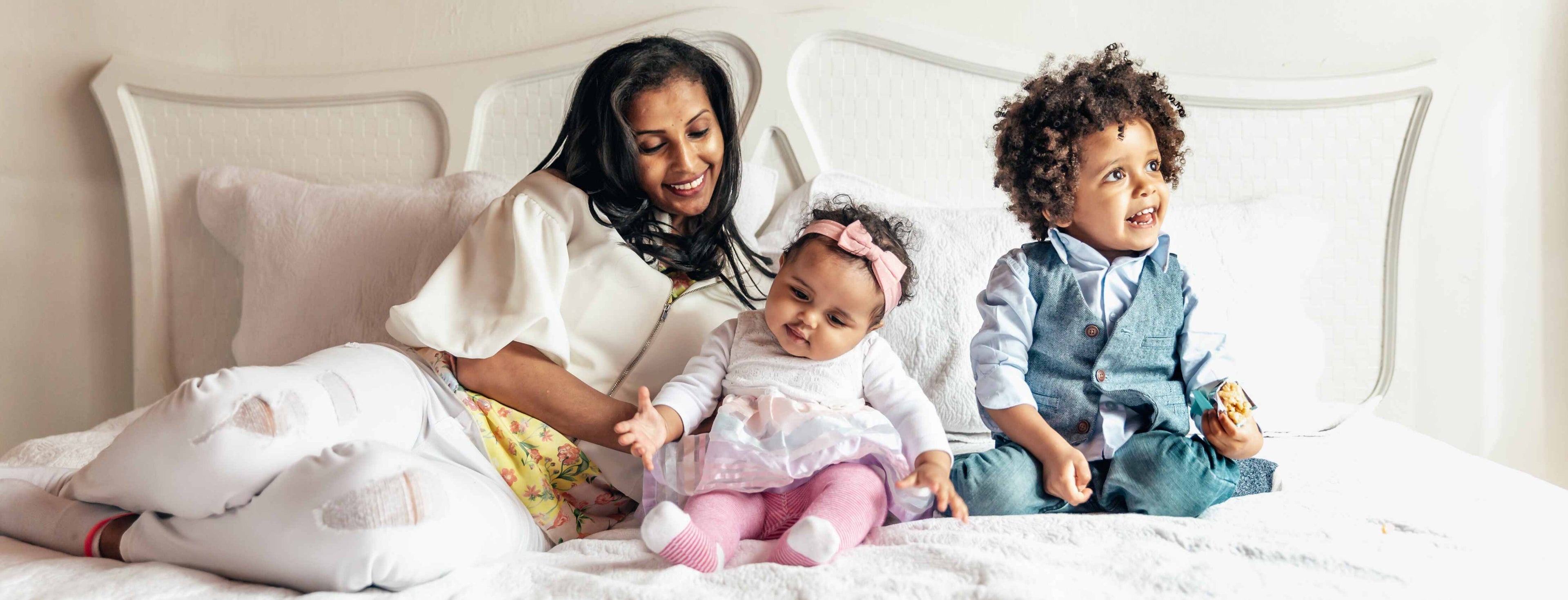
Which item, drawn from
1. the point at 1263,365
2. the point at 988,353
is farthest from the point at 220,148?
the point at 1263,365

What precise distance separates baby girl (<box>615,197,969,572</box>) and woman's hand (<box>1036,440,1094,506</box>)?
12 centimetres

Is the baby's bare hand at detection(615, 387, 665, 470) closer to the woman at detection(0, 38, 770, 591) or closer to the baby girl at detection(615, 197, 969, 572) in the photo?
the baby girl at detection(615, 197, 969, 572)

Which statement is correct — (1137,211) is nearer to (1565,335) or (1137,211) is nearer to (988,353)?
(988,353)

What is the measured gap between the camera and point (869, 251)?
1074 millimetres

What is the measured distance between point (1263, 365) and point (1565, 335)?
82 centimetres

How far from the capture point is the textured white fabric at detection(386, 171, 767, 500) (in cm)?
108

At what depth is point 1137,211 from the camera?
3.58 feet

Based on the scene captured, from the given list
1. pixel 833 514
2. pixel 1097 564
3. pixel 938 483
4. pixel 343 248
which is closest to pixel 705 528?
pixel 833 514

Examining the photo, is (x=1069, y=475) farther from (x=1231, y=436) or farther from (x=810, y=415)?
(x=810, y=415)

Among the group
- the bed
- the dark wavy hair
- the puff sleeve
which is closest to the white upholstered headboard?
the bed

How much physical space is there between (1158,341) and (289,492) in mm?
940

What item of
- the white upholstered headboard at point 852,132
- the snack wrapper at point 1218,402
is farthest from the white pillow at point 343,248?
the snack wrapper at point 1218,402

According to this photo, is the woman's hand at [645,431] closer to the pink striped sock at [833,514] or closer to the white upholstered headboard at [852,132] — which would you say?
the pink striped sock at [833,514]

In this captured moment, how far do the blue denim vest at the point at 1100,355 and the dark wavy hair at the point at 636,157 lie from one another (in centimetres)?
43
